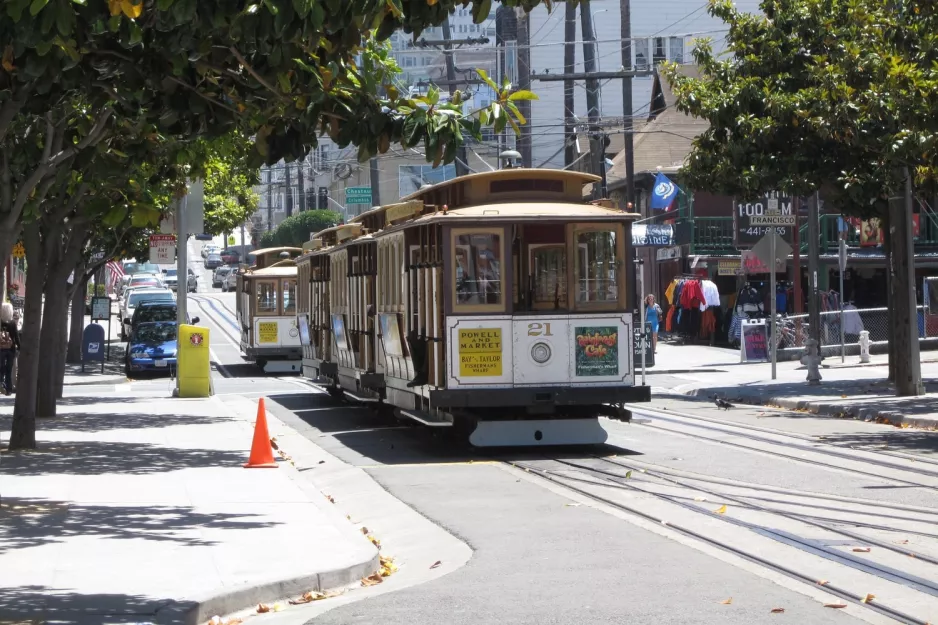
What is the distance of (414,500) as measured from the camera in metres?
12.6

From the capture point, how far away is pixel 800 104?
2283cm

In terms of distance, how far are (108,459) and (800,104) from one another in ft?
43.5

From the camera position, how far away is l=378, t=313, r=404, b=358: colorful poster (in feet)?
57.5

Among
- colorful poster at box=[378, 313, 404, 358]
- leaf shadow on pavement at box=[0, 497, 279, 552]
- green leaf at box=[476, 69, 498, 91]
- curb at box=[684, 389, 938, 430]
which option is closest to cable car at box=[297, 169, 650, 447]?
colorful poster at box=[378, 313, 404, 358]

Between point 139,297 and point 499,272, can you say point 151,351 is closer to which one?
point 139,297

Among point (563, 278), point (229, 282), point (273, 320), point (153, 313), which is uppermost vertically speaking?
point (229, 282)

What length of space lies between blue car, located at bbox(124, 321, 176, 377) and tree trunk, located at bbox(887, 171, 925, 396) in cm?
1936

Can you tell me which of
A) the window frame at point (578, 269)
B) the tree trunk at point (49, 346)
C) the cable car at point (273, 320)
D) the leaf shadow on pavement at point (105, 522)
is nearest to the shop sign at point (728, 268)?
the cable car at point (273, 320)

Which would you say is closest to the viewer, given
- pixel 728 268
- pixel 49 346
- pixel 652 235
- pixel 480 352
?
pixel 480 352

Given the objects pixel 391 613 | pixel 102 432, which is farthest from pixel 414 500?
pixel 102 432

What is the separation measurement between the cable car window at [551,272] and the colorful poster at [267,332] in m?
20.8

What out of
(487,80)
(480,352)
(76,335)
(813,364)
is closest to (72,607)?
(487,80)

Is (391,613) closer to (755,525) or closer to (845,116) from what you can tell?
(755,525)

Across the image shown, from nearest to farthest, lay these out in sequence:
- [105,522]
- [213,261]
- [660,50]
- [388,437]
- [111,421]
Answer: [105,522] < [388,437] < [111,421] < [660,50] < [213,261]
